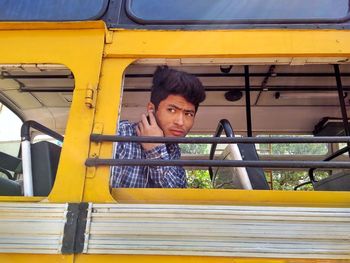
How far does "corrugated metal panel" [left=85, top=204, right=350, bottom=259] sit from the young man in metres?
0.40

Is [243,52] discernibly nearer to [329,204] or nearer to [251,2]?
[251,2]

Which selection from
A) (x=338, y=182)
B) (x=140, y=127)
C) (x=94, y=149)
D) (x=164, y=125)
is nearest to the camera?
(x=94, y=149)

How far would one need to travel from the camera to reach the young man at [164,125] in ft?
5.70

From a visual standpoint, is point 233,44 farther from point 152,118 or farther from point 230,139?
point 152,118

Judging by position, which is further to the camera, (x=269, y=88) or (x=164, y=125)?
(x=269, y=88)

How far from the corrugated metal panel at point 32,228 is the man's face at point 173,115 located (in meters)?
0.77

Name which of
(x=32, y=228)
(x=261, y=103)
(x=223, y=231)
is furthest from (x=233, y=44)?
(x=261, y=103)

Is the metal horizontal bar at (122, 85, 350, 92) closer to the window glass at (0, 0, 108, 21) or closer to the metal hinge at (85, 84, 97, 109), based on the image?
the window glass at (0, 0, 108, 21)

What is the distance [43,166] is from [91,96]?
43 cm

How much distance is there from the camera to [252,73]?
7.72 ft

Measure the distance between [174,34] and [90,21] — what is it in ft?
1.29

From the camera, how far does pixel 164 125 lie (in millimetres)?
1977

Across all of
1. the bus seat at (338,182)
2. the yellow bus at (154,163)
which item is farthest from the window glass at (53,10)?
the bus seat at (338,182)

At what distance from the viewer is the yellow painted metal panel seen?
1.62 m
